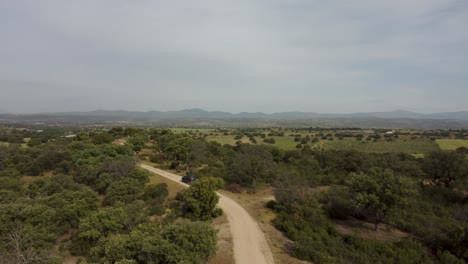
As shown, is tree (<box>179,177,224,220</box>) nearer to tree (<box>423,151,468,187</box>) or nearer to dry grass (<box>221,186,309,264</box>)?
dry grass (<box>221,186,309,264</box>)

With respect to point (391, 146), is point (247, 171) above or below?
below

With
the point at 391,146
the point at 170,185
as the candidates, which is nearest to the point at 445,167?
the point at 391,146

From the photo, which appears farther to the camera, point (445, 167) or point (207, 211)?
point (445, 167)

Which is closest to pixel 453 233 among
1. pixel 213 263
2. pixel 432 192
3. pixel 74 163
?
pixel 432 192

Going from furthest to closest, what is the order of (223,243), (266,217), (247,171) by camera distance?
(247,171) < (266,217) < (223,243)

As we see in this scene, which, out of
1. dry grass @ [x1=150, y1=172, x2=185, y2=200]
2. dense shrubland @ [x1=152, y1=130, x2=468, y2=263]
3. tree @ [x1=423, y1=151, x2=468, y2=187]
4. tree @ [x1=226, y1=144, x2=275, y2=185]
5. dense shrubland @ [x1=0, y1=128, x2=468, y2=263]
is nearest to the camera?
dense shrubland @ [x1=0, y1=128, x2=468, y2=263]

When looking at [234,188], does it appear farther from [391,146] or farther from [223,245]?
[391,146]

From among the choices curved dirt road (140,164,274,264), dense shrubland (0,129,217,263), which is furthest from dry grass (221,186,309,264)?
dense shrubland (0,129,217,263)
